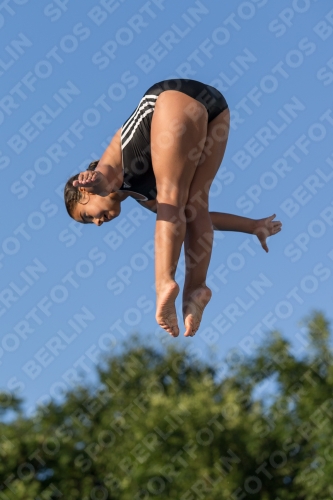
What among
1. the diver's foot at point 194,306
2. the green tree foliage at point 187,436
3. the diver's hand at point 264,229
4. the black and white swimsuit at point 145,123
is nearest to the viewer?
the black and white swimsuit at point 145,123

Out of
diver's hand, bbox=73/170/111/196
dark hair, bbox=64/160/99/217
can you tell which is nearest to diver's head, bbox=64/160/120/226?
dark hair, bbox=64/160/99/217

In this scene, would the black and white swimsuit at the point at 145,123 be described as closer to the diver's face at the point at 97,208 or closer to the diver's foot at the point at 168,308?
the diver's face at the point at 97,208

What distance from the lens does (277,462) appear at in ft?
92.4

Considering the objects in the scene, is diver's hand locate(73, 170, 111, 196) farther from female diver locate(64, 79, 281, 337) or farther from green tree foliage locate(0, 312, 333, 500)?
green tree foliage locate(0, 312, 333, 500)

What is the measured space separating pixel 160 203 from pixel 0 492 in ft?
85.5

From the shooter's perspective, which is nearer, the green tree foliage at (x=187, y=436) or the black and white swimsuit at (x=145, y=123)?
the black and white swimsuit at (x=145, y=123)

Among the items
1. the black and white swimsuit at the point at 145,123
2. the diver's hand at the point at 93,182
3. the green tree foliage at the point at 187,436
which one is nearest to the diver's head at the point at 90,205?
the black and white swimsuit at the point at 145,123

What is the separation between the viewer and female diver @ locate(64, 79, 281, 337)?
15.4 ft

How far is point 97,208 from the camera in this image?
17.0 feet

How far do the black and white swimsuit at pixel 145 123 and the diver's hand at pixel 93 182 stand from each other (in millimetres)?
279

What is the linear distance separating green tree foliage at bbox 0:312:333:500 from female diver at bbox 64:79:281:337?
22.7 meters

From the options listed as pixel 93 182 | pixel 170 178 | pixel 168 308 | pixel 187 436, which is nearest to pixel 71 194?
pixel 93 182

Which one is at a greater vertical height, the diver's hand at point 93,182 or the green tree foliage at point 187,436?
the diver's hand at point 93,182

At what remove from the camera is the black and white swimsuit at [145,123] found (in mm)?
4863
